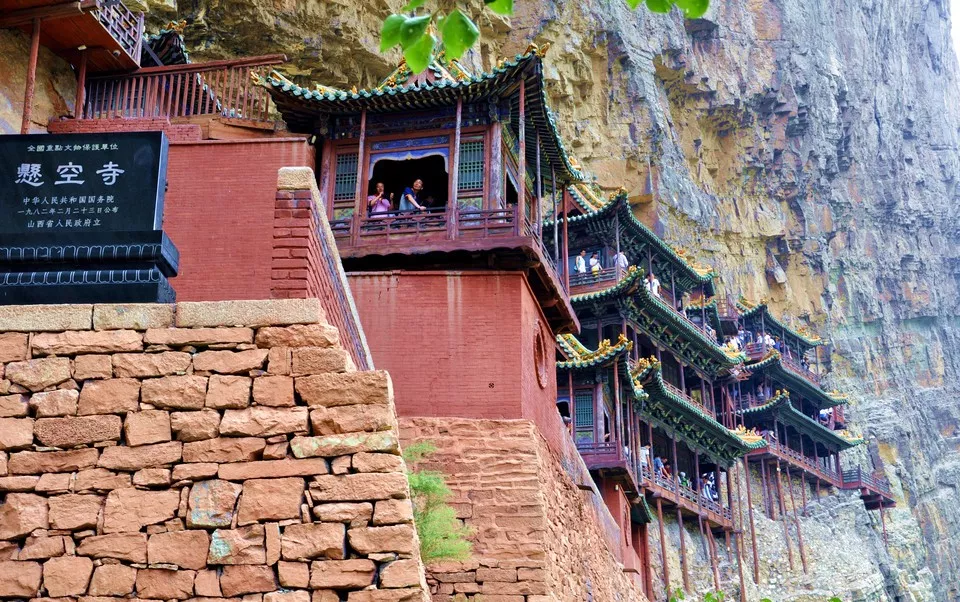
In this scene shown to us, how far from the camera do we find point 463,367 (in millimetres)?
14734

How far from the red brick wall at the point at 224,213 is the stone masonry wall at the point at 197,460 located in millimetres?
2178

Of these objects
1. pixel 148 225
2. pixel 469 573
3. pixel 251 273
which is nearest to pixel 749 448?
pixel 469 573

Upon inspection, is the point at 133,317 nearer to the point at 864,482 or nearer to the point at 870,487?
the point at 864,482

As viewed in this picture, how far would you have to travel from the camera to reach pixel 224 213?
11305mm

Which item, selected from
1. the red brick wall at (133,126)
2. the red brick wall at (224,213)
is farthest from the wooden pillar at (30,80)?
the red brick wall at (224,213)

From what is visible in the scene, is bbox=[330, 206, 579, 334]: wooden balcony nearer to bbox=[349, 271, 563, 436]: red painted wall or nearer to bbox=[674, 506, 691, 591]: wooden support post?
bbox=[349, 271, 563, 436]: red painted wall

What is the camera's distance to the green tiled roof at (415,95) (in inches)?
660

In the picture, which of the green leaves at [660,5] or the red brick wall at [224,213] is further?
the red brick wall at [224,213]

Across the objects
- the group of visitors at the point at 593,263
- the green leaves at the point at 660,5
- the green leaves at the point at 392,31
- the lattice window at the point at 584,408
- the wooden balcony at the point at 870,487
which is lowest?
the green leaves at the point at 392,31

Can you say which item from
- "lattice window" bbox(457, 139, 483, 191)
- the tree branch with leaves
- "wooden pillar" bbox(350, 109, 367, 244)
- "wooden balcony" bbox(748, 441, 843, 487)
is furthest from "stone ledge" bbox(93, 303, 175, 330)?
"wooden balcony" bbox(748, 441, 843, 487)

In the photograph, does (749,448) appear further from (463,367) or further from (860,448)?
(463,367)

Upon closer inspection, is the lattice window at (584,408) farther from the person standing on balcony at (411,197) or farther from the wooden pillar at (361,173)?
the wooden pillar at (361,173)

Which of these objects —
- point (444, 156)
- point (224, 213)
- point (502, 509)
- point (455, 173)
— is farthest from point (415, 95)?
point (502, 509)

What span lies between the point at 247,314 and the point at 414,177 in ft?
40.1
